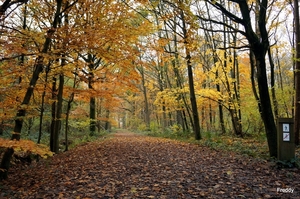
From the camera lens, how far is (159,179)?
555 cm

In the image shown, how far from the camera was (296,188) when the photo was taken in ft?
14.8

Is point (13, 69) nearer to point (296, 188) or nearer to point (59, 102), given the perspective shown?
point (59, 102)

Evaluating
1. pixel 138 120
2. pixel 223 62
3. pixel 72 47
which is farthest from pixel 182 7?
pixel 138 120

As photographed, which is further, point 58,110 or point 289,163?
point 58,110

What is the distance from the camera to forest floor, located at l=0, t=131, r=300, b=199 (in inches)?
181

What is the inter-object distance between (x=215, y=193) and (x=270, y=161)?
3.25 m

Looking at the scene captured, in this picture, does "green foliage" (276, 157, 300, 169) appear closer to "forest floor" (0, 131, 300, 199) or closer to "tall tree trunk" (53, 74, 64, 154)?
"forest floor" (0, 131, 300, 199)
